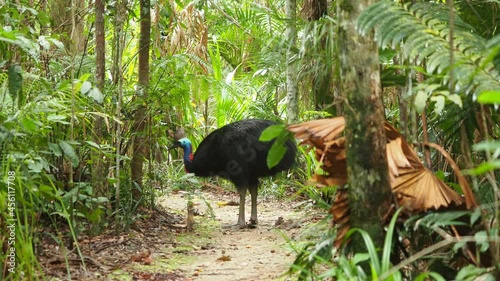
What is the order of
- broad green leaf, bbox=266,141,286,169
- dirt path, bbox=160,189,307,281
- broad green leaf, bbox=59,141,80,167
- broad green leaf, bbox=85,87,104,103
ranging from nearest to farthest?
broad green leaf, bbox=266,141,286,169 → broad green leaf, bbox=59,141,80,167 → broad green leaf, bbox=85,87,104,103 → dirt path, bbox=160,189,307,281

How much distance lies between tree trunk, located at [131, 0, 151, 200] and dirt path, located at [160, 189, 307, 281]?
0.50 meters

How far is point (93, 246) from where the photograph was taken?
15.4 feet

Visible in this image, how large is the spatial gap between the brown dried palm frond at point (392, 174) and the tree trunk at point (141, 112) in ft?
8.77

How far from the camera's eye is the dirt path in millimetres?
4465

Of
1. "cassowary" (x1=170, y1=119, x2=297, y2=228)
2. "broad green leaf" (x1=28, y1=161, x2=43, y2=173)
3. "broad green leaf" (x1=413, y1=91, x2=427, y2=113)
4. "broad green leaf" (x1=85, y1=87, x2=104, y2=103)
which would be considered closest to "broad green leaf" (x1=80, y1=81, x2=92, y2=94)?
"broad green leaf" (x1=85, y1=87, x2=104, y2=103)

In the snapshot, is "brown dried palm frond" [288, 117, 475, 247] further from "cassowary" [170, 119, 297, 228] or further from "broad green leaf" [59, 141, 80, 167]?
"cassowary" [170, 119, 297, 228]

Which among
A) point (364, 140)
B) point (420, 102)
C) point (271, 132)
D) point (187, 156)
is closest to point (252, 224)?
point (187, 156)

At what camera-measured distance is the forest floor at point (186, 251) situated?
4133mm

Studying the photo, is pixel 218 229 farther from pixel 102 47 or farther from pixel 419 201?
pixel 419 201

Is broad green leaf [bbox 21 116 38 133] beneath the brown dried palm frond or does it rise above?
above

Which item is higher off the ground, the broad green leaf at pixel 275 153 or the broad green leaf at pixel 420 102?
the broad green leaf at pixel 420 102

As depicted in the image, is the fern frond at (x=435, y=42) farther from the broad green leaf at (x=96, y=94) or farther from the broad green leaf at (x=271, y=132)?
the broad green leaf at (x=96, y=94)

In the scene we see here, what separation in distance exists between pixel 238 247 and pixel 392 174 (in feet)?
9.39

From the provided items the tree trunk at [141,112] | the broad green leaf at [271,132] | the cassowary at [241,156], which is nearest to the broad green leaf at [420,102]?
the broad green leaf at [271,132]
